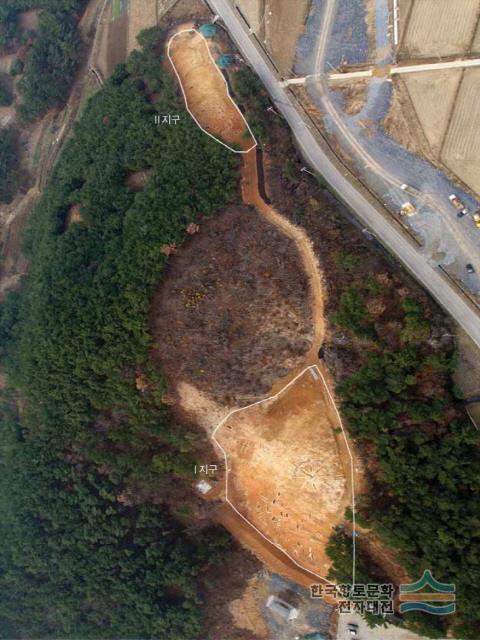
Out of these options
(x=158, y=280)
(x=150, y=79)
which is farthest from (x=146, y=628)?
(x=150, y=79)

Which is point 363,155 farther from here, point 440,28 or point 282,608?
point 282,608

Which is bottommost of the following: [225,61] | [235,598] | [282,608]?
[235,598]

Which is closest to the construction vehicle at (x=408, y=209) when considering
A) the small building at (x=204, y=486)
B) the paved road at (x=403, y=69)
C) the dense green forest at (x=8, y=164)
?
the paved road at (x=403, y=69)

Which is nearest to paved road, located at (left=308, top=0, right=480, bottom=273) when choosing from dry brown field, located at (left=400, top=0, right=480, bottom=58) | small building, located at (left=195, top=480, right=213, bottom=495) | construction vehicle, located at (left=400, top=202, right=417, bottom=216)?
construction vehicle, located at (left=400, top=202, right=417, bottom=216)

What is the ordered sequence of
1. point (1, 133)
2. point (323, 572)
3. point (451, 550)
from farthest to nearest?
point (1, 133) → point (323, 572) → point (451, 550)

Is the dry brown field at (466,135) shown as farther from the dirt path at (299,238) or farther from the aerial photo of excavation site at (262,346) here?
the dirt path at (299,238)

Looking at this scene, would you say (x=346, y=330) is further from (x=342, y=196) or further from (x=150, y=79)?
(x=150, y=79)

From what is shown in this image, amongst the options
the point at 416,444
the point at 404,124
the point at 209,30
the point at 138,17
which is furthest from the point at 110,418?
the point at 138,17
